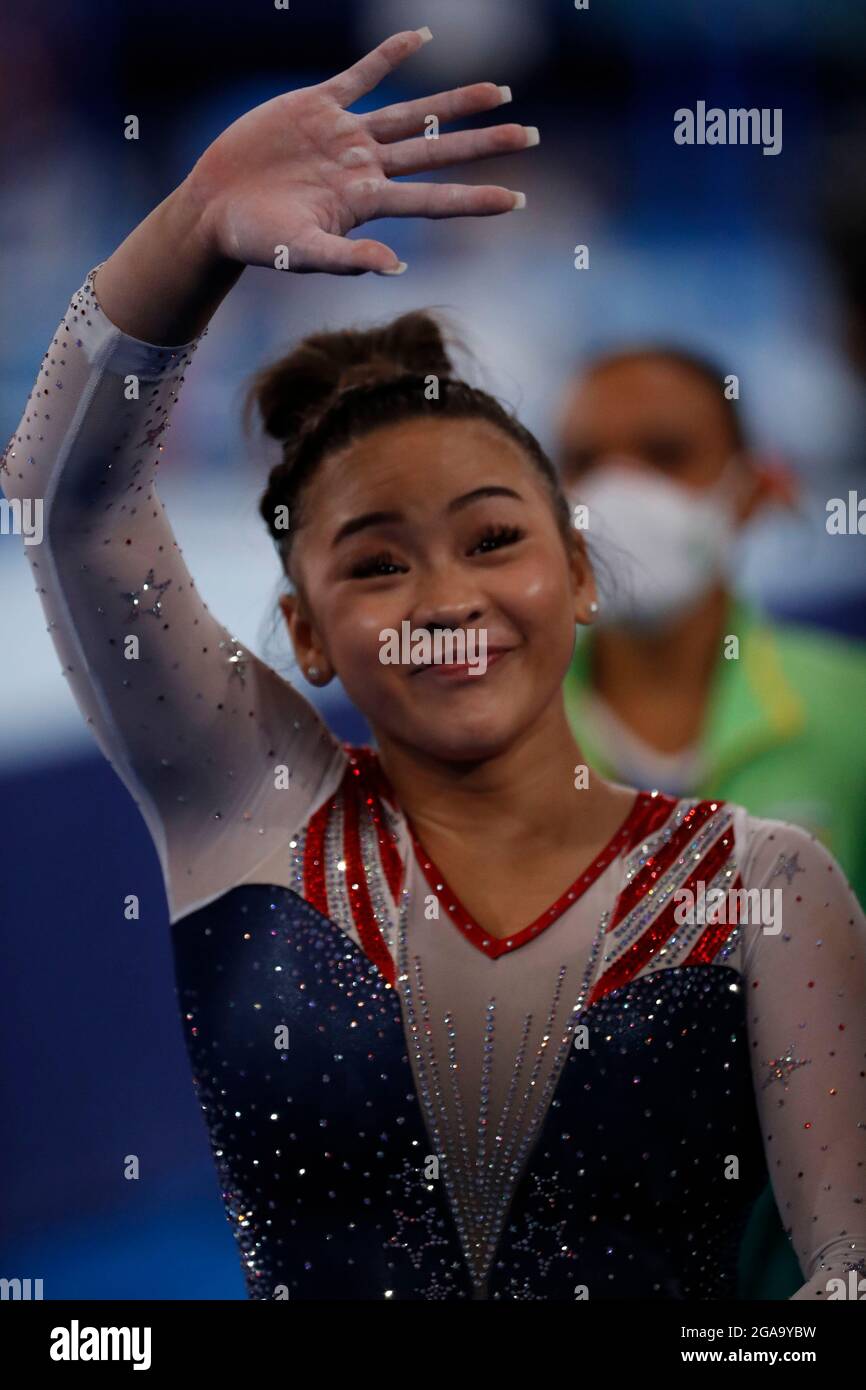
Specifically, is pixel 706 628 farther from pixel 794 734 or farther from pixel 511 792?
pixel 511 792

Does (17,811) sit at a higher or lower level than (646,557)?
lower

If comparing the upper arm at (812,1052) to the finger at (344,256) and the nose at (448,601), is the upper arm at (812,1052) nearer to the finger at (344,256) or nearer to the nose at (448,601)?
the nose at (448,601)

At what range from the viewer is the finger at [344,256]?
1312 mm

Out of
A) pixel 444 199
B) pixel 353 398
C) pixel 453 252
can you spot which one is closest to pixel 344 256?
pixel 444 199

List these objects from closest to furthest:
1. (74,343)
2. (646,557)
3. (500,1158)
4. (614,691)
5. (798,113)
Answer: (74,343)
(500,1158)
(798,113)
(646,557)
(614,691)

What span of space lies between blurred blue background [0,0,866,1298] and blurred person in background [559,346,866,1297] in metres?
0.05

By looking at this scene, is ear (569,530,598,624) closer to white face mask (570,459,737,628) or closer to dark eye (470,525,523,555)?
dark eye (470,525,523,555)

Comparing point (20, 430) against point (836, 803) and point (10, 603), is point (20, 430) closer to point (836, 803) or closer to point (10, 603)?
point (10, 603)

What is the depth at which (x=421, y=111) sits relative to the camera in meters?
1.40

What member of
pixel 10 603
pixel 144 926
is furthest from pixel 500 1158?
pixel 10 603

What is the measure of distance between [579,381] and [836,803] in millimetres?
568

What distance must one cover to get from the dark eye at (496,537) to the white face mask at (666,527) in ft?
A: 1.11

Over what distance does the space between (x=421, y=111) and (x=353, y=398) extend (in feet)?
0.96

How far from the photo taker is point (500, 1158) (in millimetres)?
1531
